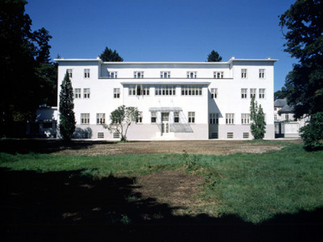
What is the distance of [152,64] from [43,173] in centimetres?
2919

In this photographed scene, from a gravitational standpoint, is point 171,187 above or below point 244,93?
below

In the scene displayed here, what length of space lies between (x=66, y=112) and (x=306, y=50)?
102ft

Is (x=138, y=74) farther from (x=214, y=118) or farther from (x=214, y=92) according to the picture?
(x=214, y=118)

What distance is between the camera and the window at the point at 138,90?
31094mm

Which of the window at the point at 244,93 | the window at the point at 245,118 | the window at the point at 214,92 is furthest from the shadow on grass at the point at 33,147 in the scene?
the window at the point at 244,93

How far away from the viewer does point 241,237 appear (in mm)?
3189

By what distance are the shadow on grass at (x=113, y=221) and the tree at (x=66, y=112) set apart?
2077 cm

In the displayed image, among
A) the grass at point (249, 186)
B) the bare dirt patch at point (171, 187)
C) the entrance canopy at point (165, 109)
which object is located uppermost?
the entrance canopy at point (165, 109)

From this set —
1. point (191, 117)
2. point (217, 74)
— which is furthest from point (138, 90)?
point (217, 74)

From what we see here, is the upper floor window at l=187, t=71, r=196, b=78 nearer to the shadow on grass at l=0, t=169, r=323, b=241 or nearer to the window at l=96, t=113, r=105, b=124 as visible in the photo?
the window at l=96, t=113, r=105, b=124

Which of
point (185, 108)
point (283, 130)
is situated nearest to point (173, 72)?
point (185, 108)

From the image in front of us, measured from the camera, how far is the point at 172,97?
102 feet

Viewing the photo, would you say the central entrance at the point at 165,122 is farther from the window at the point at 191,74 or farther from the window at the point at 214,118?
the window at the point at 191,74

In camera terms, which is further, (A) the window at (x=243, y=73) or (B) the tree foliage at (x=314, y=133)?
(A) the window at (x=243, y=73)
